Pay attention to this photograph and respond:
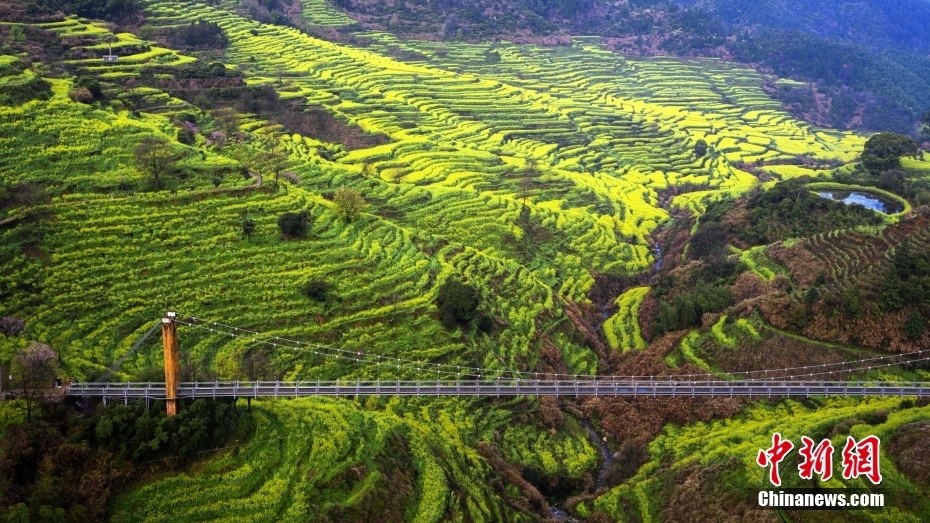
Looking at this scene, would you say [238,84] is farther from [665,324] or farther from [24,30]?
[665,324]

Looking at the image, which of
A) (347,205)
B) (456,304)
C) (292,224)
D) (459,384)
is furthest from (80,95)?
(459,384)

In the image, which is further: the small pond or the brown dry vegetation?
the small pond

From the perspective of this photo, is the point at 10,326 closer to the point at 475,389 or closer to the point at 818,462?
the point at 475,389

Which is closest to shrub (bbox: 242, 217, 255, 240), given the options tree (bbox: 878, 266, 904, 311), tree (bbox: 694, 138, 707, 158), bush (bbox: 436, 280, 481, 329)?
bush (bbox: 436, 280, 481, 329)

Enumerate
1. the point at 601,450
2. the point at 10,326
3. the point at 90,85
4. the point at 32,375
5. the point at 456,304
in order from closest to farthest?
the point at 32,375 < the point at 10,326 < the point at 601,450 < the point at 456,304 < the point at 90,85

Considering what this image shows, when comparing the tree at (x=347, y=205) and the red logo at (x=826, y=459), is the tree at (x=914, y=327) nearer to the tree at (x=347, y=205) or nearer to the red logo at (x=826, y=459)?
the red logo at (x=826, y=459)

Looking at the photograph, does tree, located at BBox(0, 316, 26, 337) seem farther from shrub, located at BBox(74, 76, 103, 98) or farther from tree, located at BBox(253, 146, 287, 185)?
shrub, located at BBox(74, 76, 103, 98)
